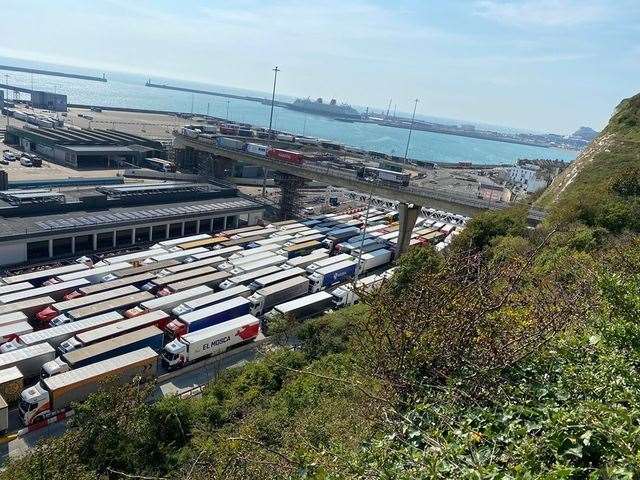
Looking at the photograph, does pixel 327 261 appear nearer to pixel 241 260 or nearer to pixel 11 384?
pixel 241 260

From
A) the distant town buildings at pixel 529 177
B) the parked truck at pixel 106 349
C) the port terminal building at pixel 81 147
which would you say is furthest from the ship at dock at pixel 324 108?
the parked truck at pixel 106 349

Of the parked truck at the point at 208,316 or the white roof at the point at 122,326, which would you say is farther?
the parked truck at the point at 208,316

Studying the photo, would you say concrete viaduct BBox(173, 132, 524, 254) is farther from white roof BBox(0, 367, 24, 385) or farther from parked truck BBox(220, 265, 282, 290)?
white roof BBox(0, 367, 24, 385)

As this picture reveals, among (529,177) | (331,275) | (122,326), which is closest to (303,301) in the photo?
(331,275)

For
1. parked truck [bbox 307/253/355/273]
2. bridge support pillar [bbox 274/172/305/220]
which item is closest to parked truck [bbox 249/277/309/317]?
parked truck [bbox 307/253/355/273]

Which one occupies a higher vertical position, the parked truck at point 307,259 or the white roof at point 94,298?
the parked truck at point 307,259

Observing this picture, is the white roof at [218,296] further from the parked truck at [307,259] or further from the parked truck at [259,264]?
the parked truck at [307,259]

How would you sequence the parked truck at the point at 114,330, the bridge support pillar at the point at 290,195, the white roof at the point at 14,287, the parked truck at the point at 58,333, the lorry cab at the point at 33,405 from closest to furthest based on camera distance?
1. the lorry cab at the point at 33,405
2. the parked truck at the point at 58,333
3. the parked truck at the point at 114,330
4. the white roof at the point at 14,287
5. the bridge support pillar at the point at 290,195
